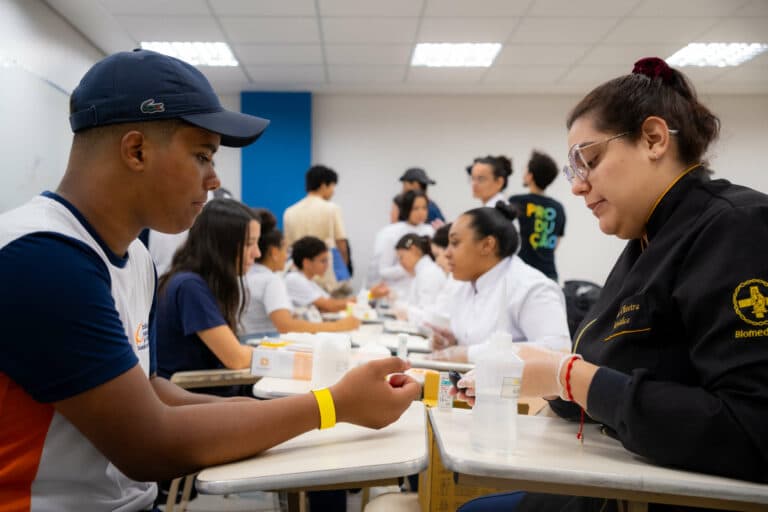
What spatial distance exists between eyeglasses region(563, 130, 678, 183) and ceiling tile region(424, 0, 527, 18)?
3624mm

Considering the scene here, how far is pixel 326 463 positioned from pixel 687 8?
16.3 ft

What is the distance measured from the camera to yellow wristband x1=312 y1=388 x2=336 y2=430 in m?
0.99

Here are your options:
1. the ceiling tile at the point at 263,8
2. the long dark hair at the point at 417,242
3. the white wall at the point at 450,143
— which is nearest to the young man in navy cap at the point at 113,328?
the long dark hair at the point at 417,242

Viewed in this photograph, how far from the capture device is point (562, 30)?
5.00 metres

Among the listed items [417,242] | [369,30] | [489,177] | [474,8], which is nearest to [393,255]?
[417,242]

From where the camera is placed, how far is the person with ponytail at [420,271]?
429cm

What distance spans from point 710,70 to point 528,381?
6412 mm

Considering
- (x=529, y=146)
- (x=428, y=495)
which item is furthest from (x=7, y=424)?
(x=529, y=146)

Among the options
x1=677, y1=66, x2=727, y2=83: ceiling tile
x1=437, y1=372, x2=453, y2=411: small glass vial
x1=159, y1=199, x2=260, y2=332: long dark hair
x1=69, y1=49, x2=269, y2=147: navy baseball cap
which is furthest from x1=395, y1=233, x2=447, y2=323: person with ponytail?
x1=677, y1=66, x2=727, y2=83: ceiling tile

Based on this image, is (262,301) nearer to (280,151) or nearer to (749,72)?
(280,151)

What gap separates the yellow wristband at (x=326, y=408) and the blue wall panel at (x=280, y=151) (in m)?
6.08

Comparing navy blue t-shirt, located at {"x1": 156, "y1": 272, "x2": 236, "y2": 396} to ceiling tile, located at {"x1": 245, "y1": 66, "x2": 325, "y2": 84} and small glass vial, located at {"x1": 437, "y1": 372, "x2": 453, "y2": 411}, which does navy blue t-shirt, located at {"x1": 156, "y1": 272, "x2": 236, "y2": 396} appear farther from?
ceiling tile, located at {"x1": 245, "y1": 66, "x2": 325, "y2": 84}

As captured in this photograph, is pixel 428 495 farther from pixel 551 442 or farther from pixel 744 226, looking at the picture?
pixel 744 226

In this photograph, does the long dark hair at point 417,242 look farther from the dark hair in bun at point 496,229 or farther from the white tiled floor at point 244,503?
the white tiled floor at point 244,503
